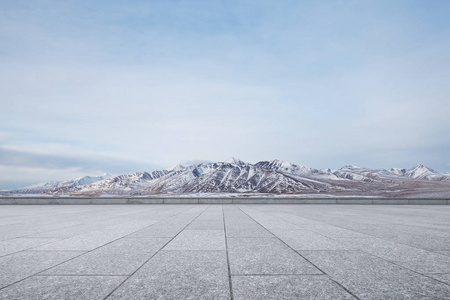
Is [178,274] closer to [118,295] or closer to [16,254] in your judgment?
[118,295]

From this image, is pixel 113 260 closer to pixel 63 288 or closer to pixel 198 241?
pixel 63 288

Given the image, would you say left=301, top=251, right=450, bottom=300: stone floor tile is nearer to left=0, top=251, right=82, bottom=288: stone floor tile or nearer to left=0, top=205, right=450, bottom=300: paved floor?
left=0, top=205, right=450, bottom=300: paved floor

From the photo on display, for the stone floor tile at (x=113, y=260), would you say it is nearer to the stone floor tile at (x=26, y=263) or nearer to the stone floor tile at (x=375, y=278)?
the stone floor tile at (x=26, y=263)

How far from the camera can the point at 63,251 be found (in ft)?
18.8

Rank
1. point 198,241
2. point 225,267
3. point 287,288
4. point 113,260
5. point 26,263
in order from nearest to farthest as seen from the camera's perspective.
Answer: point 287,288
point 225,267
point 26,263
point 113,260
point 198,241

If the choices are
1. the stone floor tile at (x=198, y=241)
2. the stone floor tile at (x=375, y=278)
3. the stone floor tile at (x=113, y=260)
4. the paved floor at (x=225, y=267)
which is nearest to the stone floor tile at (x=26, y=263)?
the paved floor at (x=225, y=267)

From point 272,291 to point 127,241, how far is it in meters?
4.65

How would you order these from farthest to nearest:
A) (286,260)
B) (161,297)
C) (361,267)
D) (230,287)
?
(286,260), (361,267), (230,287), (161,297)

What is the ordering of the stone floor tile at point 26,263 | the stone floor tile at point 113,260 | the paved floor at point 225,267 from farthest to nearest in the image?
1. the stone floor tile at point 113,260
2. the stone floor tile at point 26,263
3. the paved floor at point 225,267

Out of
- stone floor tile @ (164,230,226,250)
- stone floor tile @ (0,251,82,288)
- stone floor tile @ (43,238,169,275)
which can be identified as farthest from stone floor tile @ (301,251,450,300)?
stone floor tile @ (0,251,82,288)

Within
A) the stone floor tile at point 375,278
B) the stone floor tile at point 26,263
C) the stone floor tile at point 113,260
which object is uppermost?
the stone floor tile at point 26,263

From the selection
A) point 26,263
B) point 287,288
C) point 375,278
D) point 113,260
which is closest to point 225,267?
point 287,288

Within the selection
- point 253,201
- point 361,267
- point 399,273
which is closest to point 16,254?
point 361,267

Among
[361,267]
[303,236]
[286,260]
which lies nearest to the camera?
[361,267]
